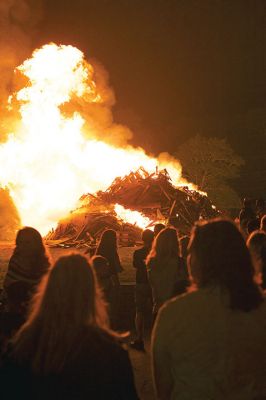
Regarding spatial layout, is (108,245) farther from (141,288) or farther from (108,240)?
(141,288)

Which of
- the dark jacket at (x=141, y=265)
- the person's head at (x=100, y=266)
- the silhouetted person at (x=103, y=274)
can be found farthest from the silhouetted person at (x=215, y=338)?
the dark jacket at (x=141, y=265)

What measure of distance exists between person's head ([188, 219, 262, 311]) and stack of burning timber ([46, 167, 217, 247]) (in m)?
14.6

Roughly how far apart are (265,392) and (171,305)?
0.75 m

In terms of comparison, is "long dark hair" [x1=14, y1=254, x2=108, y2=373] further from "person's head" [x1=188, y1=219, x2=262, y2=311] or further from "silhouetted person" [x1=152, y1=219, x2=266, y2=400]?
"person's head" [x1=188, y1=219, x2=262, y2=311]

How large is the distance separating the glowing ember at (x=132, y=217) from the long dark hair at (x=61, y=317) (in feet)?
53.3

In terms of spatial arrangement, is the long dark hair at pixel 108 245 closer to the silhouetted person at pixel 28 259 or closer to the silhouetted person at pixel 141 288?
the silhouetted person at pixel 141 288

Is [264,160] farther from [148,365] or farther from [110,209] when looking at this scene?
[148,365]

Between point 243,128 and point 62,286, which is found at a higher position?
point 243,128

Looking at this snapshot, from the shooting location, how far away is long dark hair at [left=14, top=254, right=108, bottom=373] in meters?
2.13

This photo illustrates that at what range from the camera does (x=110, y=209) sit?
1928 centimetres

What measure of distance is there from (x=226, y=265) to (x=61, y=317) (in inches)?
37.4

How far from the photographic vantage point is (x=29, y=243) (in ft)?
14.2

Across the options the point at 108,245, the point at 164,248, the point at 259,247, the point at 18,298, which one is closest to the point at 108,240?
the point at 108,245

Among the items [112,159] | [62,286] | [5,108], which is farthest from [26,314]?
[5,108]
